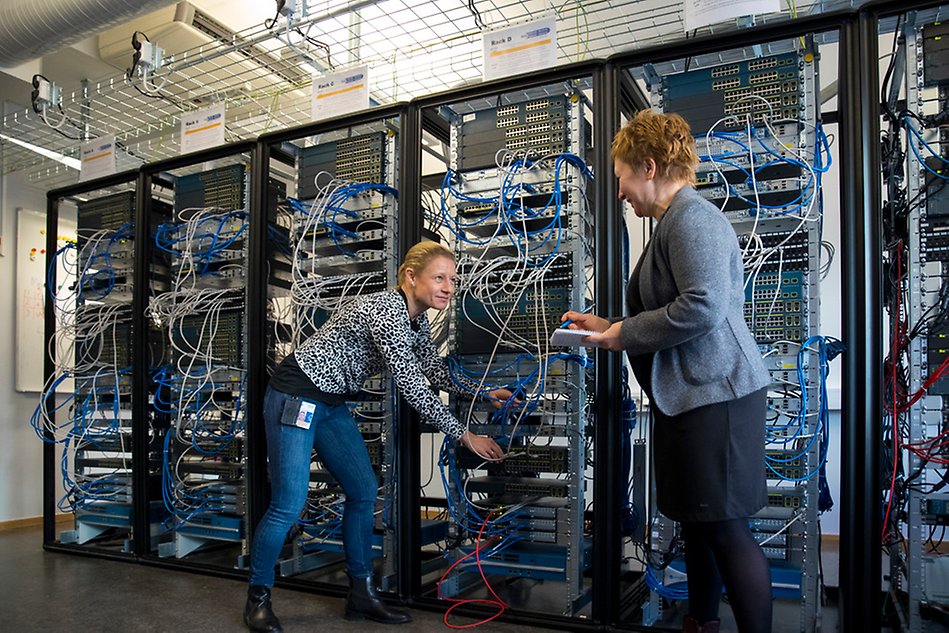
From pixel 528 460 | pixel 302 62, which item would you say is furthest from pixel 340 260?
pixel 302 62

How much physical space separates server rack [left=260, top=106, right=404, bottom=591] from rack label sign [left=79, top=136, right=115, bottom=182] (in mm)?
1160

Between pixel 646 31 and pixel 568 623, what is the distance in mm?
2491

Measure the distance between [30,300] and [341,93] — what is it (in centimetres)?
314

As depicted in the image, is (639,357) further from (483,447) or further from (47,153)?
(47,153)

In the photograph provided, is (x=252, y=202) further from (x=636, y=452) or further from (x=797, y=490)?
(x=797, y=490)

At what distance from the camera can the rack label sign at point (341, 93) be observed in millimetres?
2873

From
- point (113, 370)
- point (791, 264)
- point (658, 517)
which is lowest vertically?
point (658, 517)

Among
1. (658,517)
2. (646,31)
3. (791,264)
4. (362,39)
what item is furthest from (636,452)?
(362,39)

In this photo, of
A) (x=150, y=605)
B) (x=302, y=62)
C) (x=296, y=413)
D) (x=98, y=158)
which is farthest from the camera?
(x=98, y=158)

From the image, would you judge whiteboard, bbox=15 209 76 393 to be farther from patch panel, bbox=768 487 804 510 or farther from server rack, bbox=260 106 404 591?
patch panel, bbox=768 487 804 510

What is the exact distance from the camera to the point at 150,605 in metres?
2.63

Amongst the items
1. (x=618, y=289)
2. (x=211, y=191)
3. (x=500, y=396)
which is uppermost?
(x=211, y=191)

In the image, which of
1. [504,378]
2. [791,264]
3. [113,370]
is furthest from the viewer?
[113,370]

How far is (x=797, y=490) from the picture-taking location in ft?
7.07
